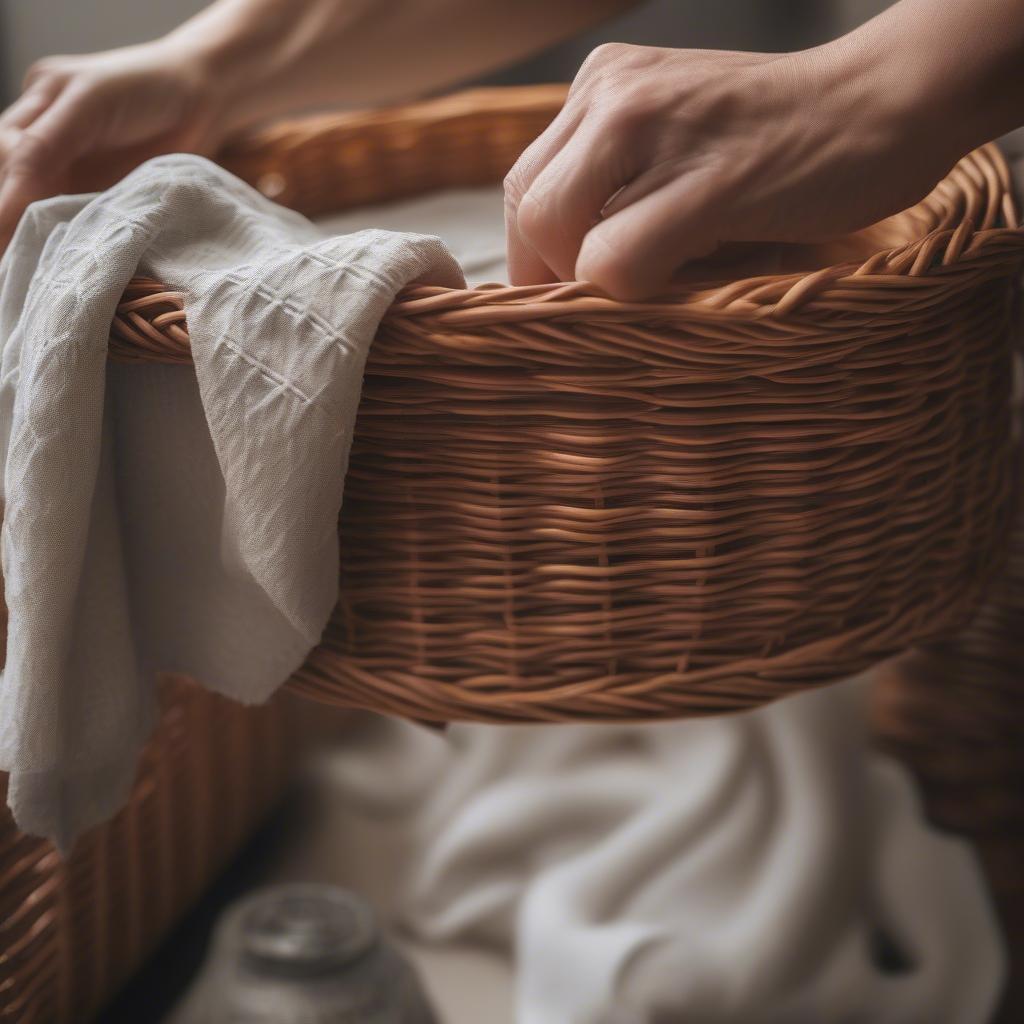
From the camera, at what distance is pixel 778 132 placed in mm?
445

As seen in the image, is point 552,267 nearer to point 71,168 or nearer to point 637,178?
point 637,178

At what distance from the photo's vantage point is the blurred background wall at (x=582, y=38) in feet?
3.27

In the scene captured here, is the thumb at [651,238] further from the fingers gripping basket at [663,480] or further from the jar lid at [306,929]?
the jar lid at [306,929]

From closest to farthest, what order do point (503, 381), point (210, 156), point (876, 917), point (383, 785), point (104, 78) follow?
point (503, 381) → point (104, 78) → point (210, 156) → point (876, 917) → point (383, 785)

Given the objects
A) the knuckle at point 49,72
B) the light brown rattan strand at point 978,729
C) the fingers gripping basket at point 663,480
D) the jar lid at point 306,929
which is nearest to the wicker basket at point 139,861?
the jar lid at point 306,929

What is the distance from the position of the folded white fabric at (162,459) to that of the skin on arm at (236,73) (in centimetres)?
12

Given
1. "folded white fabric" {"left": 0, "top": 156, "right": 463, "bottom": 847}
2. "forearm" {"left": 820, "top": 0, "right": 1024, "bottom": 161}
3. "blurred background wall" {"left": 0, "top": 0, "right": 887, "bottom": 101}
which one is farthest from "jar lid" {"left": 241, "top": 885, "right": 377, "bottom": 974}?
"blurred background wall" {"left": 0, "top": 0, "right": 887, "bottom": 101}

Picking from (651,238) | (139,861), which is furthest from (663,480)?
(139,861)

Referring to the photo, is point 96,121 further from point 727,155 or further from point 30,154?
point 727,155

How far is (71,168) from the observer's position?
2.13 ft

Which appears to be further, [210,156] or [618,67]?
[210,156]

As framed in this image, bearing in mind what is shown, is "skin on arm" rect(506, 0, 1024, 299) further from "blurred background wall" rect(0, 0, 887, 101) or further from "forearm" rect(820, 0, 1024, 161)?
"blurred background wall" rect(0, 0, 887, 101)

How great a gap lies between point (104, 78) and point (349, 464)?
306mm

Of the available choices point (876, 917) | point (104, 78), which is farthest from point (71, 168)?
point (876, 917)
